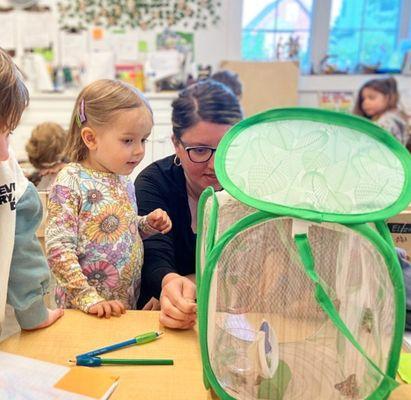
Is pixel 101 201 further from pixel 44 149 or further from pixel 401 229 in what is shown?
pixel 44 149

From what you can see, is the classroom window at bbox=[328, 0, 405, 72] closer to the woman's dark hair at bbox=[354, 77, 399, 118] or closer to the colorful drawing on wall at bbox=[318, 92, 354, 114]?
the colorful drawing on wall at bbox=[318, 92, 354, 114]

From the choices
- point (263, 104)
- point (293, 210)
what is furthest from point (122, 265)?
point (263, 104)

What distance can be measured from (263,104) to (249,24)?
625 millimetres

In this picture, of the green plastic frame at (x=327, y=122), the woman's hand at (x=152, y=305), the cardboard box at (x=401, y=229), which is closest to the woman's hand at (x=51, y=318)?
the woman's hand at (x=152, y=305)

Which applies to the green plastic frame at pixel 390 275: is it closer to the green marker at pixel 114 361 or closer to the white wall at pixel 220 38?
the green marker at pixel 114 361

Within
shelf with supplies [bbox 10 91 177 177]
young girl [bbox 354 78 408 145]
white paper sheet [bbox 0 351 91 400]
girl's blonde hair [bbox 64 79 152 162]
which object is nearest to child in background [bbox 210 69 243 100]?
shelf with supplies [bbox 10 91 177 177]

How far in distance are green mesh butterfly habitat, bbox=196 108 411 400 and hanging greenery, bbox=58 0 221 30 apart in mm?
2990

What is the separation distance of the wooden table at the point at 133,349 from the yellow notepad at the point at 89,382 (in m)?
0.01

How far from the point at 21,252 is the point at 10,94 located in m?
0.26

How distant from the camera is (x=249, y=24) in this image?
11.8ft

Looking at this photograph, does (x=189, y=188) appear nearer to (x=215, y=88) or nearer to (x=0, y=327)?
(x=215, y=88)

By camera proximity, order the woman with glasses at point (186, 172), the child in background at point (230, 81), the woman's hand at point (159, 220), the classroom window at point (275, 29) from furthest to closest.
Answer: the classroom window at point (275, 29) < the child in background at point (230, 81) < the woman with glasses at point (186, 172) < the woman's hand at point (159, 220)

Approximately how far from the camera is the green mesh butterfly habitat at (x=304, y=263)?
22.6 inches

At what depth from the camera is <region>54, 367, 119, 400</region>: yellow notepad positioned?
0.63 m
